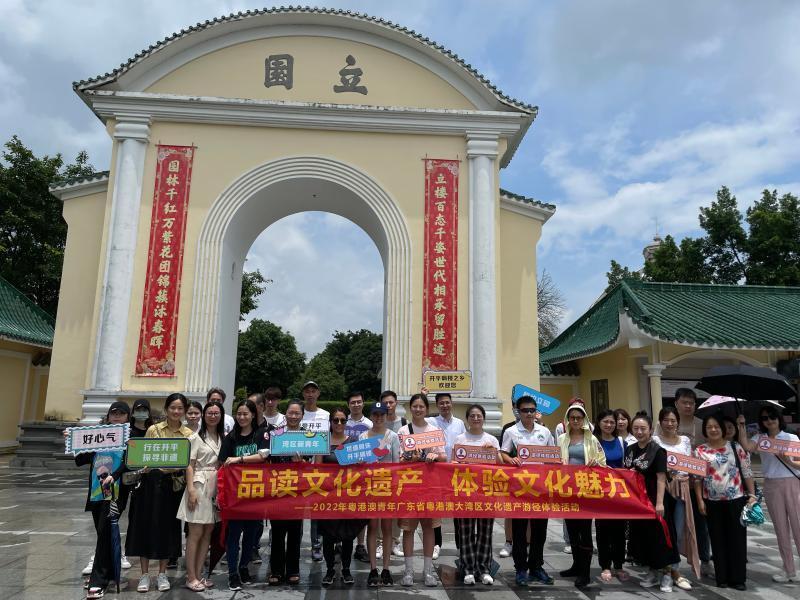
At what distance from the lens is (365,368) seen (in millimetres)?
34375

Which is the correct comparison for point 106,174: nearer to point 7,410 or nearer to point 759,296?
point 7,410

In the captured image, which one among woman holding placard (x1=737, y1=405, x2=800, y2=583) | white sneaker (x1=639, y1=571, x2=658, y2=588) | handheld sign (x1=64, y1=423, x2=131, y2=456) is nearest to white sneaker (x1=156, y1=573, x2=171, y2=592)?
handheld sign (x1=64, y1=423, x2=131, y2=456)

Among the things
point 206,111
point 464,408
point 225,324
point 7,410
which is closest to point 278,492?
point 464,408

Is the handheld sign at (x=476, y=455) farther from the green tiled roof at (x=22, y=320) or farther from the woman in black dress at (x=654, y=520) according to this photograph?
the green tiled roof at (x=22, y=320)

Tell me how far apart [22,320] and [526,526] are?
1364cm

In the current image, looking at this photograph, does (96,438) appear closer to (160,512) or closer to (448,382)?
(160,512)

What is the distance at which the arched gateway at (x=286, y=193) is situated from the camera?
31.8 feet

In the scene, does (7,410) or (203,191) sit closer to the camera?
(203,191)

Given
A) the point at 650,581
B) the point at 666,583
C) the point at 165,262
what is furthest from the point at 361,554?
the point at 165,262

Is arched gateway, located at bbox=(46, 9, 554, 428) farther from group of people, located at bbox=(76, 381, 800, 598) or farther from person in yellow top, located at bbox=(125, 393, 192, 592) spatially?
person in yellow top, located at bbox=(125, 393, 192, 592)

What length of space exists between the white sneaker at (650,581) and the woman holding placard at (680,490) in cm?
19

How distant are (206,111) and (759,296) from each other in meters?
12.5

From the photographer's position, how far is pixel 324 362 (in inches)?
1368

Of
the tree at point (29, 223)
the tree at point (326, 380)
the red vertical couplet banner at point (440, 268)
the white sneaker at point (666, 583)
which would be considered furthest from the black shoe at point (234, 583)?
the tree at point (326, 380)
